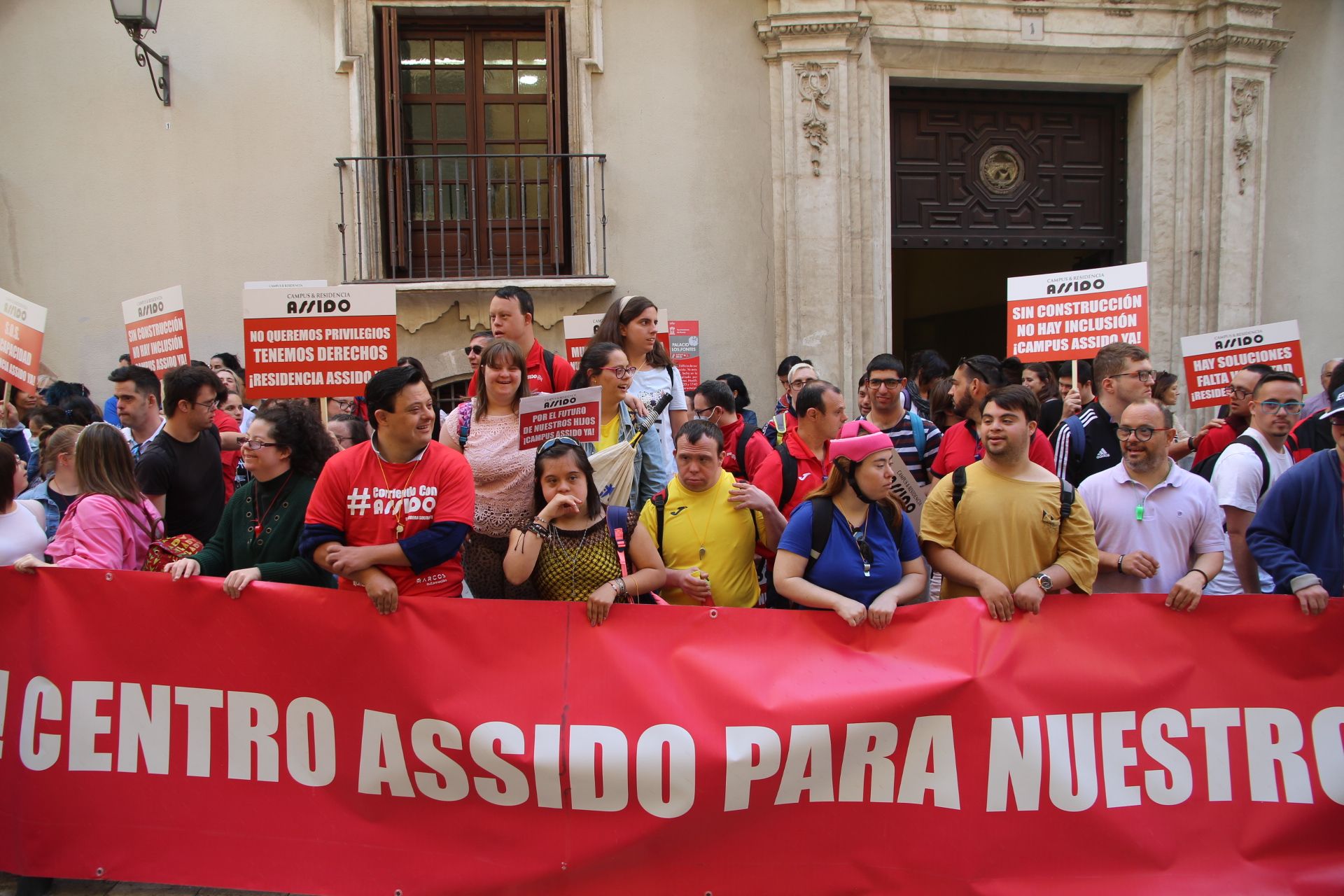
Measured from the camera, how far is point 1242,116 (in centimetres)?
1027

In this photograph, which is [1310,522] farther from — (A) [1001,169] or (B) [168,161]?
(B) [168,161]

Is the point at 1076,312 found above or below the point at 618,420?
above

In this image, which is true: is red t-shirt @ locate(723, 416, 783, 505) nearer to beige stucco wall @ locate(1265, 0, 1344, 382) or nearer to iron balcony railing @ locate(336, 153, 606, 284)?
iron balcony railing @ locate(336, 153, 606, 284)

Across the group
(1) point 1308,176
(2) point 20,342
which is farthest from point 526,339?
(1) point 1308,176

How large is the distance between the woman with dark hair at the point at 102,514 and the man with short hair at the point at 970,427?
→ 3718 millimetres

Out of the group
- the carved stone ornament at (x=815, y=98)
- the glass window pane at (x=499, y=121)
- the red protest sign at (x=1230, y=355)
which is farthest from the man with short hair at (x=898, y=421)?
the glass window pane at (x=499, y=121)

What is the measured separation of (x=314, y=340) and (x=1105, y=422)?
447 cm

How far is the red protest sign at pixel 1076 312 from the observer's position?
668 centimetres

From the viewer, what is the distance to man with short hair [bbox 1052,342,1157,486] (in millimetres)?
5320

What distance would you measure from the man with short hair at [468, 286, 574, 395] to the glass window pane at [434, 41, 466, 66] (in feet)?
20.3

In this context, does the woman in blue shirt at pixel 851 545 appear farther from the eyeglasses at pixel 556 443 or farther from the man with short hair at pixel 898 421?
the man with short hair at pixel 898 421

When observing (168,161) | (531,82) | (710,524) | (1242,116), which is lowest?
(710,524)

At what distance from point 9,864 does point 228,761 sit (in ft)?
3.09

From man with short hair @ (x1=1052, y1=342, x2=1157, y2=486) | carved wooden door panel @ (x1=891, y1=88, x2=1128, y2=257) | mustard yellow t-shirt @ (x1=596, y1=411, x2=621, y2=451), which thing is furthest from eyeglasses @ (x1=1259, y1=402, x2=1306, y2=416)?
carved wooden door panel @ (x1=891, y1=88, x2=1128, y2=257)
